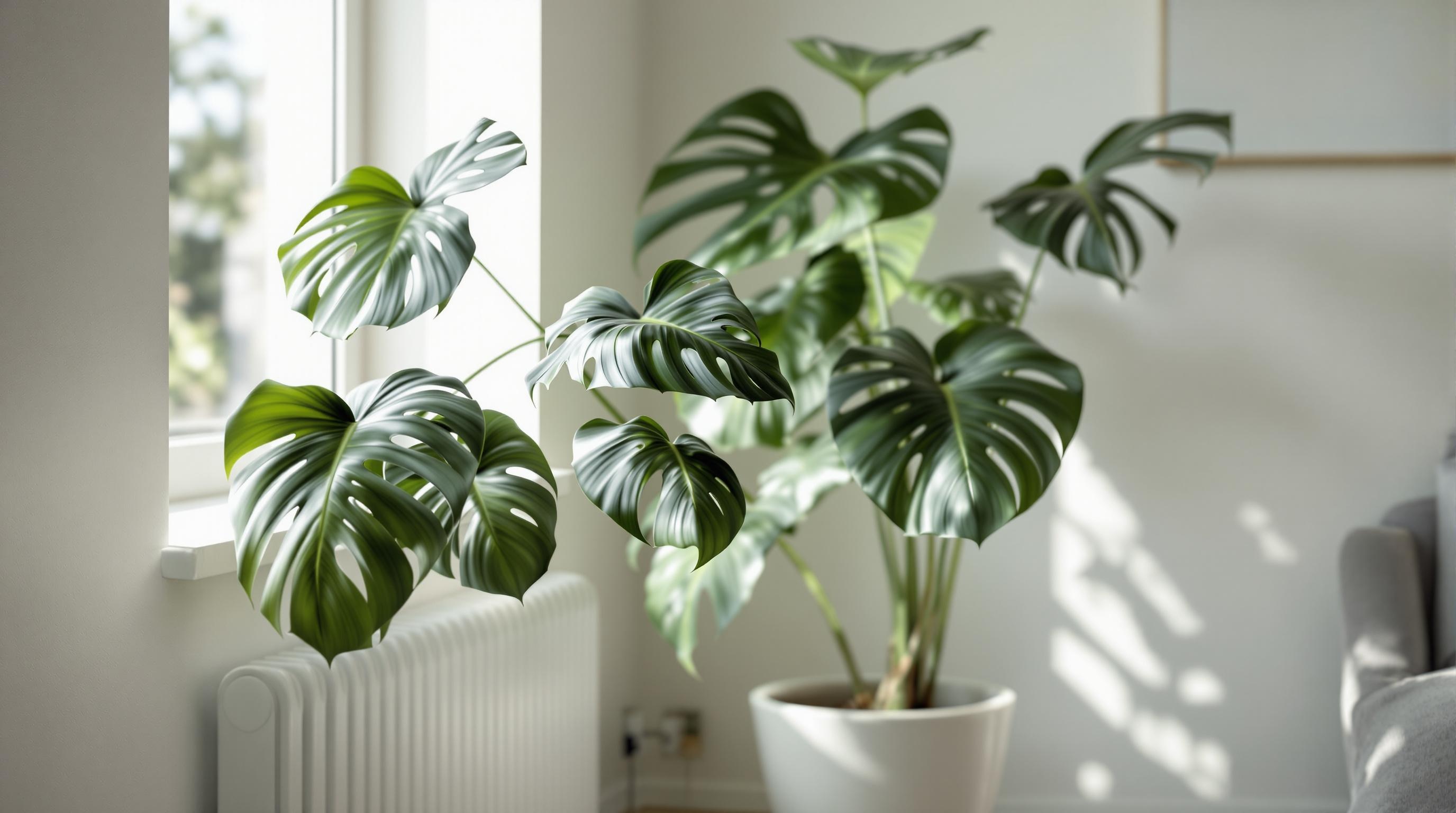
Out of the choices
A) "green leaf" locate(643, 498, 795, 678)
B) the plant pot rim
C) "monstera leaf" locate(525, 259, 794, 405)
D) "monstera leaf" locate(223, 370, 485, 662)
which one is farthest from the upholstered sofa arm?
"monstera leaf" locate(223, 370, 485, 662)

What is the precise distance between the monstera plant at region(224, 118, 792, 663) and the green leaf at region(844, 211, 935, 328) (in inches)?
42.1

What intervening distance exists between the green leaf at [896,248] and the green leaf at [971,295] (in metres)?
0.05

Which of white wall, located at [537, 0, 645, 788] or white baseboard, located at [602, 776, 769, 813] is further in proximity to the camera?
white baseboard, located at [602, 776, 769, 813]

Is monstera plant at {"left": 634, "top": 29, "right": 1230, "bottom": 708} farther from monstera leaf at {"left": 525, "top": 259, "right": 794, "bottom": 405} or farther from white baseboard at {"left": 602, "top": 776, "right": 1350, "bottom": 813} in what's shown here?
white baseboard at {"left": 602, "top": 776, "right": 1350, "bottom": 813}

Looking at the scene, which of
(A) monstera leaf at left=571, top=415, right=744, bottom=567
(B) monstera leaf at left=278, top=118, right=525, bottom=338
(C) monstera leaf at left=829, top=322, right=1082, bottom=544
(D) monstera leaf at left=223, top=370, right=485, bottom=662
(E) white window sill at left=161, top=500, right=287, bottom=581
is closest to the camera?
(D) monstera leaf at left=223, top=370, right=485, bottom=662

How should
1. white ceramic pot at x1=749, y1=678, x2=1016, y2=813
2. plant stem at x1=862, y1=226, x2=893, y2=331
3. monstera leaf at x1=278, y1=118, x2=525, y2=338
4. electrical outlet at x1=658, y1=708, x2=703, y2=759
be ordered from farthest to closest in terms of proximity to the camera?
electrical outlet at x1=658, y1=708, x2=703, y2=759 < plant stem at x1=862, y1=226, x2=893, y2=331 < white ceramic pot at x1=749, y1=678, x2=1016, y2=813 < monstera leaf at x1=278, y1=118, x2=525, y2=338

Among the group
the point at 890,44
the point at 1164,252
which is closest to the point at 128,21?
the point at 890,44

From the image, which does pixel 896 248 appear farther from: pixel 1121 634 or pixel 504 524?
A: pixel 504 524

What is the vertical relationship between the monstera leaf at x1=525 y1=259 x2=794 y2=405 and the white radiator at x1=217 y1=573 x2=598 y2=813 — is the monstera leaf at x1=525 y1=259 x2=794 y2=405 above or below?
above

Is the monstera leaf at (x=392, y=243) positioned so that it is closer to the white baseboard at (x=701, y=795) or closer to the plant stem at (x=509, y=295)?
the plant stem at (x=509, y=295)

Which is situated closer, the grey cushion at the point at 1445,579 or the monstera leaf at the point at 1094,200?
the monstera leaf at the point at 1094,200

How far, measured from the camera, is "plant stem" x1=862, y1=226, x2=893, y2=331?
77.7 inches

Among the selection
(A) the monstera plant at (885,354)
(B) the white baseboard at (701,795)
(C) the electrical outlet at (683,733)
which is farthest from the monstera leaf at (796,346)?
(B) the white baseboard at (701,795)

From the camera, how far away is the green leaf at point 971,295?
216 cm
